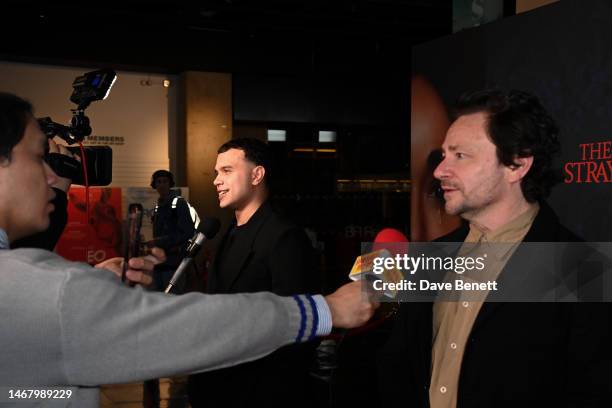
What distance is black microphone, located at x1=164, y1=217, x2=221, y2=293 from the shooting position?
2115mm

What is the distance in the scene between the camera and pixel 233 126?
945cm

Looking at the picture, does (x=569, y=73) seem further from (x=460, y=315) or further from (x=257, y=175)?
(x=257, y=175)

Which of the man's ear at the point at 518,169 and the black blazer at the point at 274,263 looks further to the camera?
the black blazer at the point at 274,263

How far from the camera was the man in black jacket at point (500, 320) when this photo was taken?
1737 mm

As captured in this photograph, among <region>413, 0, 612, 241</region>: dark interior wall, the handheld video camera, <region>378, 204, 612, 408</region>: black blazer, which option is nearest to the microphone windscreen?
the handheld video camera

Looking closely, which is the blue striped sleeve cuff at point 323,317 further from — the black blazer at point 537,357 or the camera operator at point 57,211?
the camera operator at point 57,211

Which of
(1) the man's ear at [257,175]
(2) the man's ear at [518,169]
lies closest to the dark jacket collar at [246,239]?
(1) the man's ear at [257,175]

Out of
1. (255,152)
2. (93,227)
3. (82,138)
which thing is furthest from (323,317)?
(93,227)

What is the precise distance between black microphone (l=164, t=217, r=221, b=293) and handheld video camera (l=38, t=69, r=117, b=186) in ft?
2.03

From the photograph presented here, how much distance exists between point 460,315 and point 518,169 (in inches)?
19.3

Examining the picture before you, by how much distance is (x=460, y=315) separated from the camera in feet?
6.11

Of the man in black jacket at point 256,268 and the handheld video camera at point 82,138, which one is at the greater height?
the handheld video camera at point 82,138

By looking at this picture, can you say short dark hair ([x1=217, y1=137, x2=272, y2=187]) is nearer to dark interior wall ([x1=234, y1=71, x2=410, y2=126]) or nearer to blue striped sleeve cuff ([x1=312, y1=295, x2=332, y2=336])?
blue striped sleeve cuff ([x1=312, y1=295, x2=332, y2=336])

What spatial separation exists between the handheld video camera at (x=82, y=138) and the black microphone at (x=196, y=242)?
620 mm
